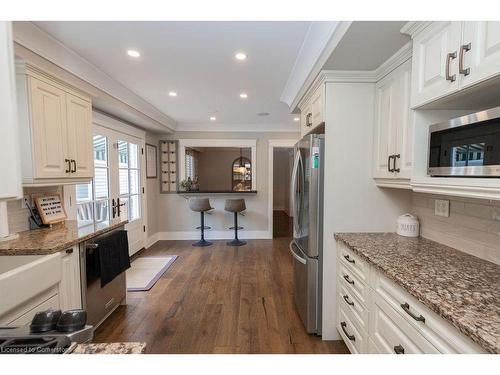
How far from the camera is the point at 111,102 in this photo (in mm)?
2844

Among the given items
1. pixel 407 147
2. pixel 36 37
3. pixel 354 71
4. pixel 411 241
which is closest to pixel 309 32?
pixel 354 71

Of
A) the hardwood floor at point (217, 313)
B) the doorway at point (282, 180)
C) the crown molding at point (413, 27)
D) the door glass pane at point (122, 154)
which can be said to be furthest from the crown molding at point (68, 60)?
the doorway at point (282, 180)

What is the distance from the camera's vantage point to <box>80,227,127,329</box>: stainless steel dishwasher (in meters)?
1.91

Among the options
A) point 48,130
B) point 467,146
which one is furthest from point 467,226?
point 48,130

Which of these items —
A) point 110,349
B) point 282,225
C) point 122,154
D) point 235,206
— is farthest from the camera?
point 282,225

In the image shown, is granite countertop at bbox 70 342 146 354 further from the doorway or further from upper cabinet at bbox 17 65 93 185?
the doorway

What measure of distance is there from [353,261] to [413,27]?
1.47 meters

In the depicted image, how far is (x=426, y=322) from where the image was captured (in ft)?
3.25

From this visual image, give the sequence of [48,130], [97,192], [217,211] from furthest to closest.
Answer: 1. [217,211]
2. [97,192]
3. [48,130]

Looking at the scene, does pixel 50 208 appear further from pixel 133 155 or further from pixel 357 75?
pixel 357 75

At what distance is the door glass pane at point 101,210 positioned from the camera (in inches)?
127

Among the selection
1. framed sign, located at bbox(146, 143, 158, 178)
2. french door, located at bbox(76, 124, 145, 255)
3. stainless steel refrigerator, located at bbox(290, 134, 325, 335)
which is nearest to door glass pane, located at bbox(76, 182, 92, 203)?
french door, located at bbox(76, 124, 145, 255)

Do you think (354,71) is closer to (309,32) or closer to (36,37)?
(309,32)
